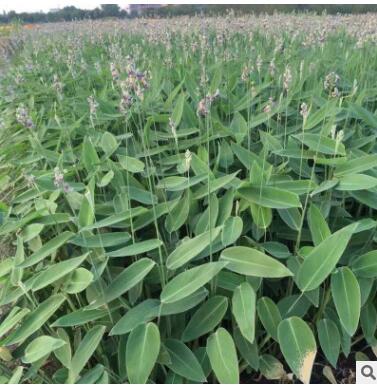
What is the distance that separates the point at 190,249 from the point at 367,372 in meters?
0.61

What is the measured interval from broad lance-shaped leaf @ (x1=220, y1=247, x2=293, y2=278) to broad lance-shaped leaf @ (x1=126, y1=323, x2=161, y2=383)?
0.86 feet

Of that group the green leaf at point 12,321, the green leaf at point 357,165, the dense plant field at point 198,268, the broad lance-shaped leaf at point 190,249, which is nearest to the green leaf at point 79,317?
the dense plant field at point 198,268

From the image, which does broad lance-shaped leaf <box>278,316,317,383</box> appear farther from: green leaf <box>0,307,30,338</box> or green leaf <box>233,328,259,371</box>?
green leaf <box>0,307,30,338</box>

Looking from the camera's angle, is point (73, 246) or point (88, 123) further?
point (88, 123)

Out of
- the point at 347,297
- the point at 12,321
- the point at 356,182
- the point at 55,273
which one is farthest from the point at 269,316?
the point at 12,321

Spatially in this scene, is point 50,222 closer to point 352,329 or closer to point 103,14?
point 352,329

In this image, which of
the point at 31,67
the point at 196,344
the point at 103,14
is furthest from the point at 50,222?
the point at 103,14

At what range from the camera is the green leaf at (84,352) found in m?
1.10

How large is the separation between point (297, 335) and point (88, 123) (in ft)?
5.06

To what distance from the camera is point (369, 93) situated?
2094mm

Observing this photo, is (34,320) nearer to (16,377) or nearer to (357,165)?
(16,377)

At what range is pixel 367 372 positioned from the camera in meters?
1.22

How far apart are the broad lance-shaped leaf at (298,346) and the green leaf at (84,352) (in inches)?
18.4

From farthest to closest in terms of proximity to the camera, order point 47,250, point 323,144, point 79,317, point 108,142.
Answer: point 108,142
point 323,144
point 47,250
point 79,317
